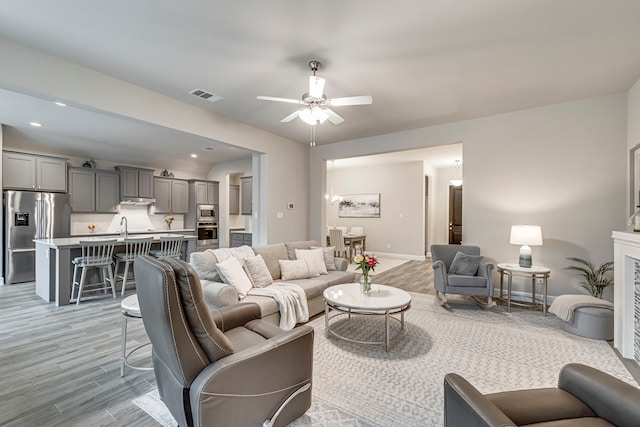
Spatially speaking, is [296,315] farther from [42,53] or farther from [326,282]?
[42,53]

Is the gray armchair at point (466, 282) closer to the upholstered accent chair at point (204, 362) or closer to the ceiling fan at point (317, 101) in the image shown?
the ceiling fan at point (317, 101)

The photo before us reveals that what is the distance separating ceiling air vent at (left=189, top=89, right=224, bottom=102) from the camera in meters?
3.58

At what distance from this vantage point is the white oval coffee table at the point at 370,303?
2664mm

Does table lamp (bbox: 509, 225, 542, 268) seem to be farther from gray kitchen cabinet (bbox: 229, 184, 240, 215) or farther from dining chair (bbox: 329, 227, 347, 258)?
gray kitchen cabinet (bbox: 229, 184, 240, 215)

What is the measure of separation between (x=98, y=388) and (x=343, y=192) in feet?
26.2

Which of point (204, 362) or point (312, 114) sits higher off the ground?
point (312, 114)

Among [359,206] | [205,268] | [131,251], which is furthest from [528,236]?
[131,251]

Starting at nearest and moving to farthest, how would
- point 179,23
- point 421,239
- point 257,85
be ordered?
point 179,23
point 257,85
point 421,239

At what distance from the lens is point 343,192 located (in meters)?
9.47

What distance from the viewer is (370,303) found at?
9.00 feet

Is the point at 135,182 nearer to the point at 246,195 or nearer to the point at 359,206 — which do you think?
the point at 246,195

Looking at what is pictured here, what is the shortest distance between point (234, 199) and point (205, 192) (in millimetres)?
819

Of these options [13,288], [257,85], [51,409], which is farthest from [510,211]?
[13,288]

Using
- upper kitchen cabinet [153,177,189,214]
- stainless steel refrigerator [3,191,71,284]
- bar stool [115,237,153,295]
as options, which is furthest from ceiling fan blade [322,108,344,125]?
upper kitchen cabinet [153,177,189,214]
